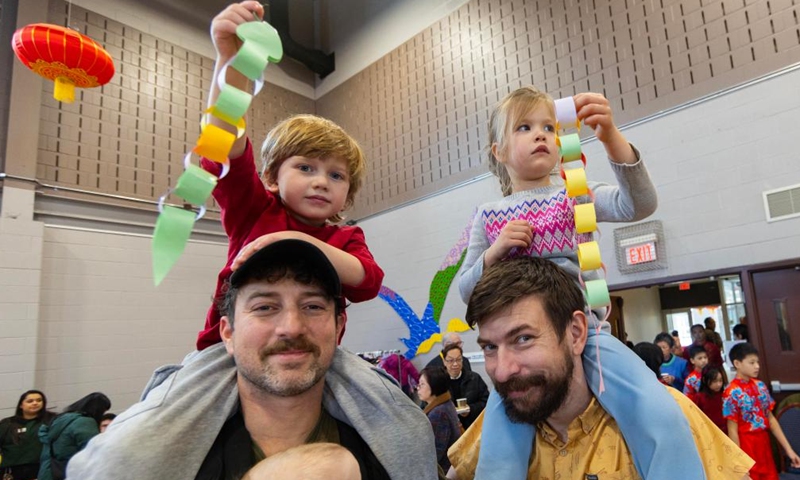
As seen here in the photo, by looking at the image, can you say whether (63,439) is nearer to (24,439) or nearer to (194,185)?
(24,439)

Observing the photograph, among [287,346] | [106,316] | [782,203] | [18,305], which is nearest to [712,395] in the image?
[782,203]

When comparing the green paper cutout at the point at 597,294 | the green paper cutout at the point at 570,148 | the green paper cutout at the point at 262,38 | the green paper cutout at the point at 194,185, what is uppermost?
the green paper cutout at the point at 262,38

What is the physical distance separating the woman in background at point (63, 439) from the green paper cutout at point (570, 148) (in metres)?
4.42

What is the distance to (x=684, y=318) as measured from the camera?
11367 mm

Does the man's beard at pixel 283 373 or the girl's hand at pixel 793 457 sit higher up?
the man's beard at pixel 283 373

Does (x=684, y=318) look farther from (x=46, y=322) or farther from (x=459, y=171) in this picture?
(x=46, y=322)

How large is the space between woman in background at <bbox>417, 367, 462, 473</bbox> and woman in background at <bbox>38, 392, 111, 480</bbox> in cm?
273

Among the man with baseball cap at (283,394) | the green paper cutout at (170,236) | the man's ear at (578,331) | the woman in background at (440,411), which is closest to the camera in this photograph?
the green paper cutout at (170,236)

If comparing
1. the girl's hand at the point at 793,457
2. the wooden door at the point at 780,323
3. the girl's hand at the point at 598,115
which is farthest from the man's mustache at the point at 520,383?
the wooden door at the point at 780,323

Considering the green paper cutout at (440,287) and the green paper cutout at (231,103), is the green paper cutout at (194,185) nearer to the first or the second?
the green paper cutout at (231,103)

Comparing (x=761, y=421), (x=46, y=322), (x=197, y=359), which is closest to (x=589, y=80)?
(x=761, y=421)

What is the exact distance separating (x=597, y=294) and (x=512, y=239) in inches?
11.5

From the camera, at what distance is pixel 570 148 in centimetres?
139

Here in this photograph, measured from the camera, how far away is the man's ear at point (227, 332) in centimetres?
133
